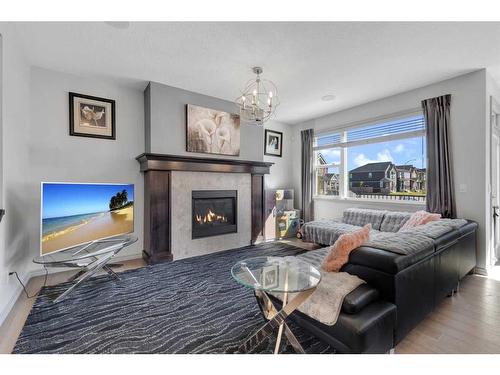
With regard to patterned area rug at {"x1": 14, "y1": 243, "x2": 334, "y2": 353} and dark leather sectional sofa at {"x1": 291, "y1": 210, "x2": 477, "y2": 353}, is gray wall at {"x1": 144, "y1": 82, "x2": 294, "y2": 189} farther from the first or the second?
dark leather sectional sofa at {"x1": 291, "y1": 210, "x2": 477, "y2": 353}

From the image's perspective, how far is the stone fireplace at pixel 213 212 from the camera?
155 inches

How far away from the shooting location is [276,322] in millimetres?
1466

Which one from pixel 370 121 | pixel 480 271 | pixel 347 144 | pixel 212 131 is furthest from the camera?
pixel 347 144

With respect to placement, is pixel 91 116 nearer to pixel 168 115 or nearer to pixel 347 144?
pixel 168 115

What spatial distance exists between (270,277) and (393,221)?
9.78 ft

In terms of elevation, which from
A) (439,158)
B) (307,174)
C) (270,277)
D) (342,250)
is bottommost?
(270,277)

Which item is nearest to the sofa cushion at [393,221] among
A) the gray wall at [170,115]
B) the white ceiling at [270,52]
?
the white ceiling at [270,52]

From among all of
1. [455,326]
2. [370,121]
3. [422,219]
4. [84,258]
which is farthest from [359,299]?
[370,121]

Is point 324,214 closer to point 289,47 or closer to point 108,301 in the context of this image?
point 289,47

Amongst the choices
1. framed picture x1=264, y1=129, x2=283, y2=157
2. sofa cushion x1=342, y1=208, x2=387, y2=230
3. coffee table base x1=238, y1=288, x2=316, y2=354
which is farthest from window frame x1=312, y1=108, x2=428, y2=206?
coffee table base x1=238, y1=288, x2=316, y2=354

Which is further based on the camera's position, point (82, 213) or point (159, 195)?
point (159, 195)

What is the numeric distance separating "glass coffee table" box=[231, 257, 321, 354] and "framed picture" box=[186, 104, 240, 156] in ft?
8.50

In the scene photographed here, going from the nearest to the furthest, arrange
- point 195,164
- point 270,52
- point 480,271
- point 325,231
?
point 270,52 < point 480,271 < point 195,164 < point 325,231

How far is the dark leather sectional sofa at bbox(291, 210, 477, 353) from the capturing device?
1.35m
